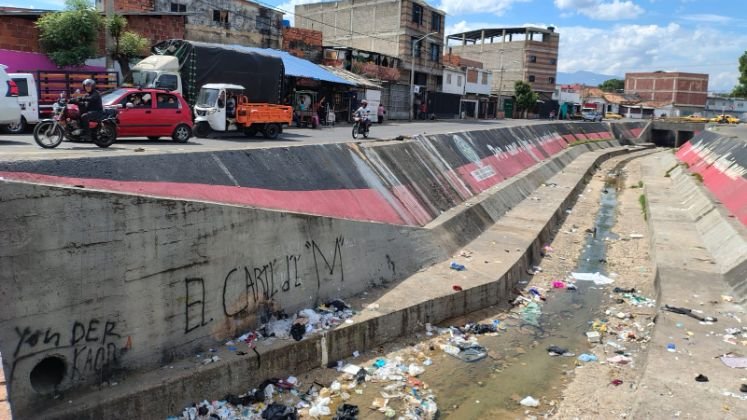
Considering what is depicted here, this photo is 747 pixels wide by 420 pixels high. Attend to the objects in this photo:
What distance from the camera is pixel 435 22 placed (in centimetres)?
5547

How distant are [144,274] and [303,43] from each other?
3367 cm

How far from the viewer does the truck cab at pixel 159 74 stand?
20.1 metres

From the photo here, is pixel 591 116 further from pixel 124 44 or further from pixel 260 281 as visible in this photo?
pixel 260 281

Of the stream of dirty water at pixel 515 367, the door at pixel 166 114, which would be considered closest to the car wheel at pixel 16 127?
the door at pixel 166 114

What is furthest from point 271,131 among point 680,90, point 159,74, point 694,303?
point 680,90

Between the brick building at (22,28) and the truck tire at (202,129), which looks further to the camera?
the brick building at (22,28)

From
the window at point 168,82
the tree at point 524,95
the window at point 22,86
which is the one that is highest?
the tree at point 524,95

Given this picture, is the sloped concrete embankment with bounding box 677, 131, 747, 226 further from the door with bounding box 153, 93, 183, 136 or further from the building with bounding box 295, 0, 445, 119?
the building with bounding box 295, 0, 445, 119

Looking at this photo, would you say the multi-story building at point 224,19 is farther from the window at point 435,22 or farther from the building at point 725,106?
the building at point 725,106

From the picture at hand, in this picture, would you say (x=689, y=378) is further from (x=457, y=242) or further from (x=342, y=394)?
(x=457, y=242)

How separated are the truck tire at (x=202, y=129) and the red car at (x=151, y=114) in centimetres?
201

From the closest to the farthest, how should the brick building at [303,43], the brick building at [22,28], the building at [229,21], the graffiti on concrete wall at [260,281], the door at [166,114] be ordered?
the graffiti on concrete wall at [260,281] < the door at [166,114] < the brick building at [22,28] < the building at [229,21] < the brick building at [303,43]

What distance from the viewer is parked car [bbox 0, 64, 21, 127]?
14570 millimetres

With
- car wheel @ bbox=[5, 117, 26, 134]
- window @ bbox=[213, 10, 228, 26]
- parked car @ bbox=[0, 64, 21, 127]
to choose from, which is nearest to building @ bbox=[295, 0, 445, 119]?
window @ bbox=[213, 10, 228, 26]
